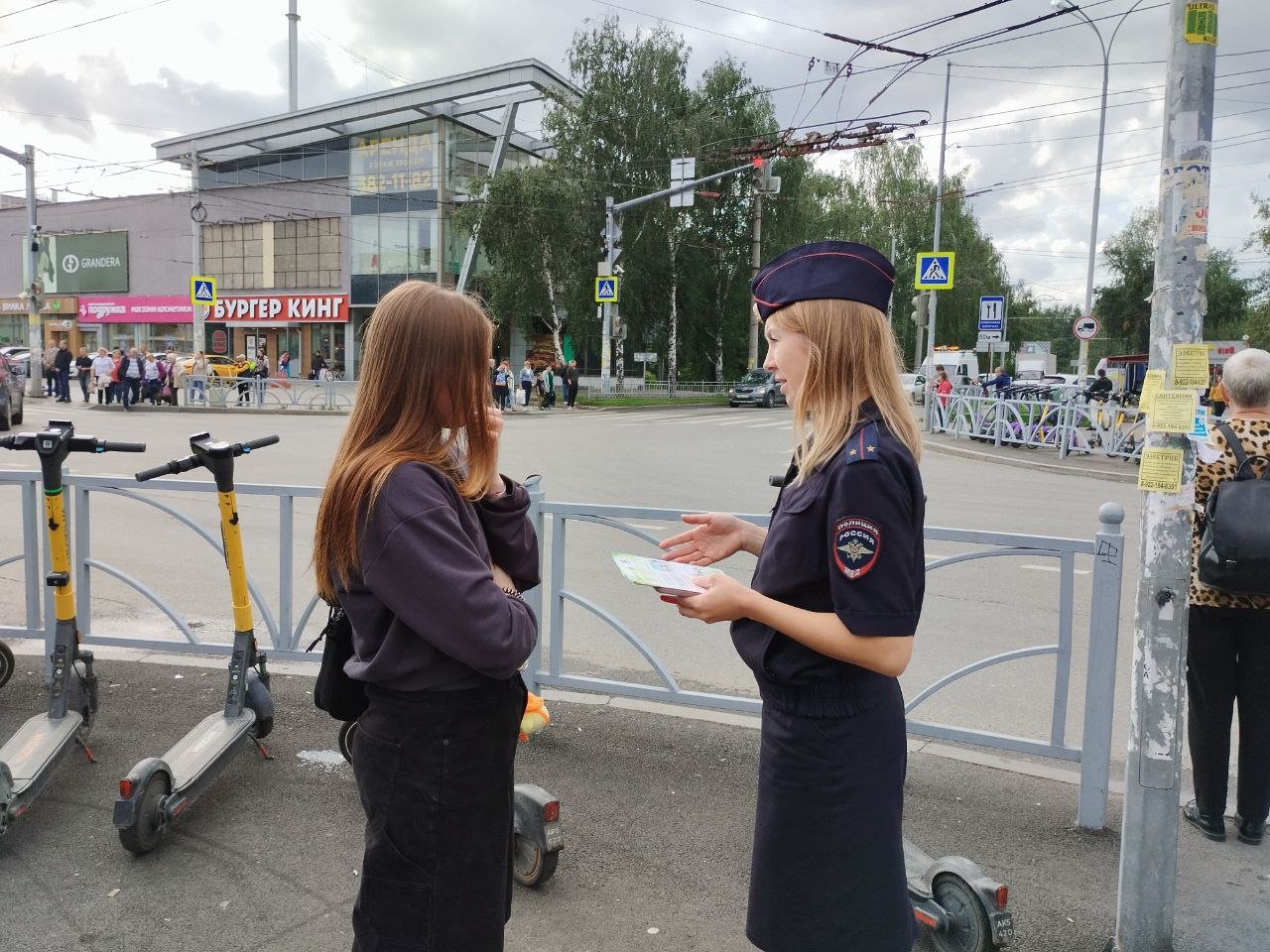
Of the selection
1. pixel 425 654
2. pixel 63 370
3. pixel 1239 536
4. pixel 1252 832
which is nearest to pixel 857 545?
pixel 425 654

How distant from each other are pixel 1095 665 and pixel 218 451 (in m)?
3.28

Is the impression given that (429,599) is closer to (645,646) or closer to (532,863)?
(532,863)

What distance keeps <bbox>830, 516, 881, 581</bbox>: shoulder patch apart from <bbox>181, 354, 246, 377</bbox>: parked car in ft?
99.6

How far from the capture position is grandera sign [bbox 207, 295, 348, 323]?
154 ft

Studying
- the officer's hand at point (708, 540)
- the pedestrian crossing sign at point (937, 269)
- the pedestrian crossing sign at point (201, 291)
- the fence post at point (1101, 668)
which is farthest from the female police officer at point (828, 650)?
the pedestrian crossing sign at point (201, 291)

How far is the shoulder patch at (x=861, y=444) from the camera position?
1.83 meters

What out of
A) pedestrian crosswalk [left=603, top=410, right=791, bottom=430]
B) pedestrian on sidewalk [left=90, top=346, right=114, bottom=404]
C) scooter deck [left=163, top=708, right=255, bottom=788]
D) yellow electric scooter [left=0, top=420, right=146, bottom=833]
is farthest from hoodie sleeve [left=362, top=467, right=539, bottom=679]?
pedestrian on sidewalk [left=90, top=346, right=114, bottom=404]

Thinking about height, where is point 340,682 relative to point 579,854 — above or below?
above

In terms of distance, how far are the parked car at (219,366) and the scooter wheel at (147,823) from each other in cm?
2823

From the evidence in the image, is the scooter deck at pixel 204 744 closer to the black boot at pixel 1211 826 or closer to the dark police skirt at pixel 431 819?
the dark police skirt at pixel 431 819

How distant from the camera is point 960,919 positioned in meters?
2.84

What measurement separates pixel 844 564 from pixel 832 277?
0.56 metres

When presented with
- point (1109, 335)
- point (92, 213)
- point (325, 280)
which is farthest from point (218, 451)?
point (1109, 335)

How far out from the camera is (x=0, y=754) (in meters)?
3.65
